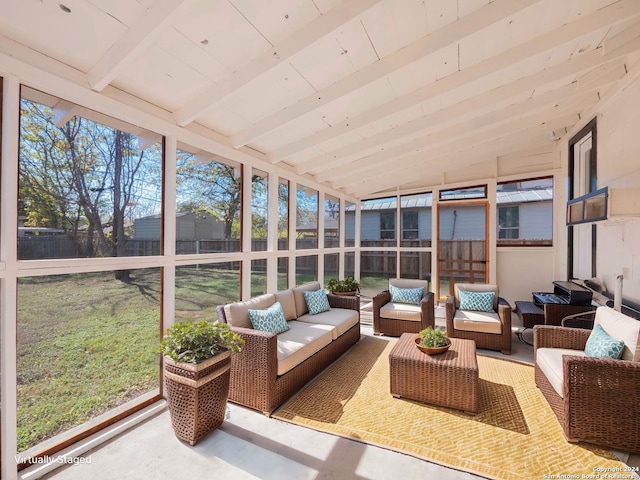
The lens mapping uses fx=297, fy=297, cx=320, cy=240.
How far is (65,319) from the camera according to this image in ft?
7.40

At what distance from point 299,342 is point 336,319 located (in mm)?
945

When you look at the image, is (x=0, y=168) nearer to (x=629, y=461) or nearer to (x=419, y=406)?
(x=419, y=406)

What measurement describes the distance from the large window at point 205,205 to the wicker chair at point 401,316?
248 cm

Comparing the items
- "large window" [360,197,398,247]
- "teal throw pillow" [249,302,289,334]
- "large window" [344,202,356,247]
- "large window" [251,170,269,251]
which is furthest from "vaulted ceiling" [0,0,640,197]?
"large window" [360,197,398,247]

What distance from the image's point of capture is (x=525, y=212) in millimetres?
6012

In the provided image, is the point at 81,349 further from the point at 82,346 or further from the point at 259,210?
the point at 259,210

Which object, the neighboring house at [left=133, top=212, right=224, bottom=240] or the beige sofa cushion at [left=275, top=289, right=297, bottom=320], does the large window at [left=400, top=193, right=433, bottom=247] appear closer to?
the beige sofa cushion at [left=275, top=289, right=297, bottom=320]

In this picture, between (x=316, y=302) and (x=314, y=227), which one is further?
(x=314, y=227)

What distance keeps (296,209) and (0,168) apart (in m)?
3.65

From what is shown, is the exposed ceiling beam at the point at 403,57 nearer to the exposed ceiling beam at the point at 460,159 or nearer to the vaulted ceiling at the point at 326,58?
the vaulted ceiling at the point at 326,58

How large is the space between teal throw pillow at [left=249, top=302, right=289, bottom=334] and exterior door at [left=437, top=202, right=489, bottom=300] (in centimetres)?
459

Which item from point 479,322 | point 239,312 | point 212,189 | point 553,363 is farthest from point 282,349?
point 479,322

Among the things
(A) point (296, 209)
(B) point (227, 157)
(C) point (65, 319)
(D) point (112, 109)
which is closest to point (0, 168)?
(D) point (112, 109)

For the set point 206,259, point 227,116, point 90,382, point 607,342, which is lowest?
point 90,382
